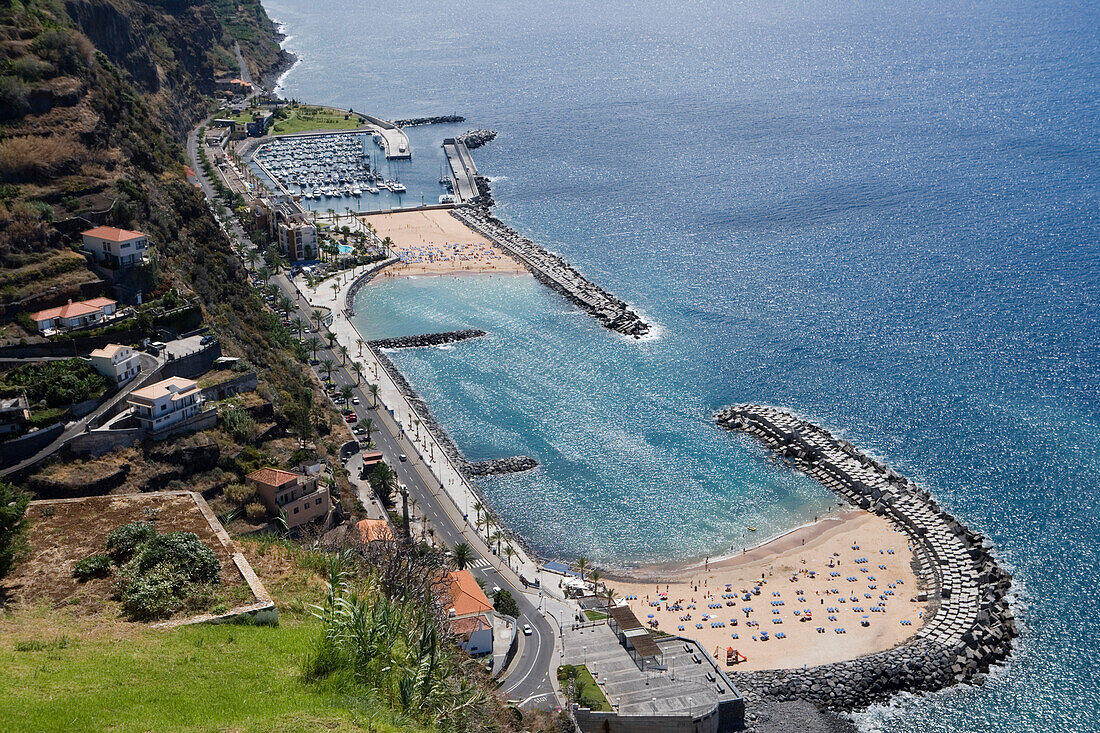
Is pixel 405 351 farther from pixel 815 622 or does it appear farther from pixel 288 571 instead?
pixel 288 571

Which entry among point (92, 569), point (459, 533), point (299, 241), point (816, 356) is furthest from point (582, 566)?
point (299, 241)

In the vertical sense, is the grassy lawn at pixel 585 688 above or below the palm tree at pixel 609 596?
above

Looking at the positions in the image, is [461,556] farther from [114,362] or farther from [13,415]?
[13,415]

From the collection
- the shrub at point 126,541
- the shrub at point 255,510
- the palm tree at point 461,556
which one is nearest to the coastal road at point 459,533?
the palm tree at point 461,556

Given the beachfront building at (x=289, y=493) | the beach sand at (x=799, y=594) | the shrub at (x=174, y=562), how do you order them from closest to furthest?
the shrub at (x=174, y=562)
the beachfront building at (x=289, y=493)
the beach sand at (x=799, y=594)

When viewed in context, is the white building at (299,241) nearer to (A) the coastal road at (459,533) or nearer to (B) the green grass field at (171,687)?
(A) the coastal road at (459,533)

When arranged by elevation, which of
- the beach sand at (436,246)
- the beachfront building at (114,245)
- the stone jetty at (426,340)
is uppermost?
the beachfront building at (114,245)

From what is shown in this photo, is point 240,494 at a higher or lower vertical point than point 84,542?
lower
